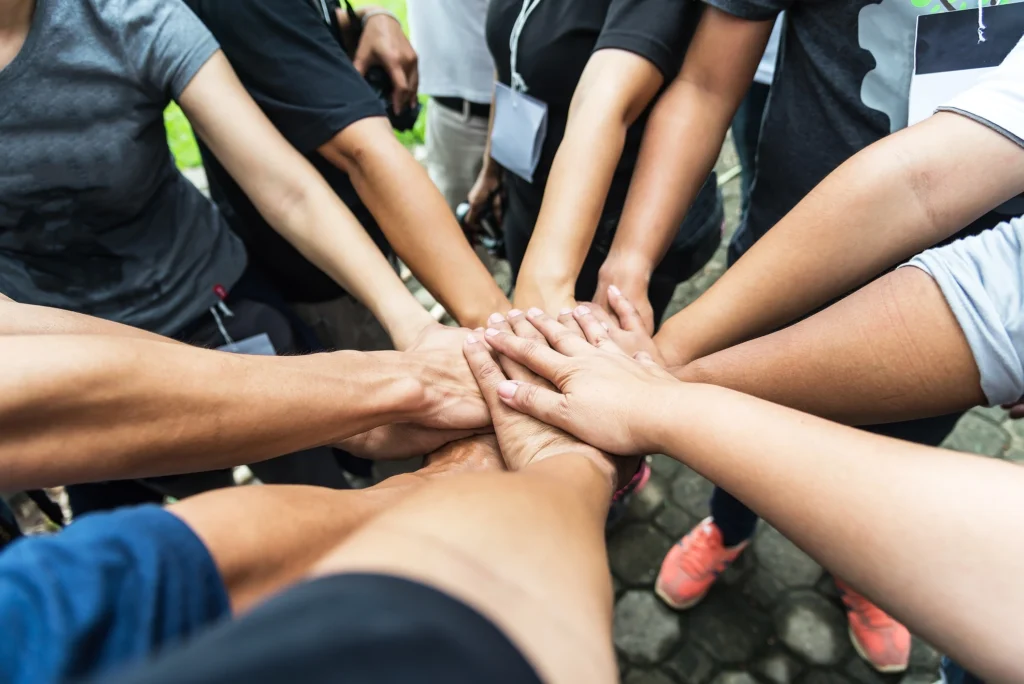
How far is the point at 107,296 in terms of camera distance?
4.05 feet

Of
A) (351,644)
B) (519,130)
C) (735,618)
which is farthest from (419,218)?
(735,618)

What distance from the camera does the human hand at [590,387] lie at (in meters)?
0.91

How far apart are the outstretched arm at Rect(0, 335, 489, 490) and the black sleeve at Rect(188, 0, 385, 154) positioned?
1.89 ft

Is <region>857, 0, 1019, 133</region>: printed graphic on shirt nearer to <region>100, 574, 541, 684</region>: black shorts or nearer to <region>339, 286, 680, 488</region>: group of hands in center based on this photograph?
<region>339, 286, 680, 488</region>: group of hands in center

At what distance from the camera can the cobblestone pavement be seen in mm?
1664

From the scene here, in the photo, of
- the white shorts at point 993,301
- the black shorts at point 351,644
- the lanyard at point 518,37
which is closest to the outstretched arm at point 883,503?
the white shorts at point 993,301

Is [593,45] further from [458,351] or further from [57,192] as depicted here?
[57,192]

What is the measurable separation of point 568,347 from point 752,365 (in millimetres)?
325

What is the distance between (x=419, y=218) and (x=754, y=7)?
0.80 metres

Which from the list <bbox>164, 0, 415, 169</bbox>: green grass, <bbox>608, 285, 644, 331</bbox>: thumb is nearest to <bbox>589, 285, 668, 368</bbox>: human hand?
<bbox>608, 285, 644, 331</bbox>: thumb

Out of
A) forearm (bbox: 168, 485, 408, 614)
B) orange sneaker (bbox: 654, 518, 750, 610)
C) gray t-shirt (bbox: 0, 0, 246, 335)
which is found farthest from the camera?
orange sneaker (bbox: 654, 518, 750, 610)

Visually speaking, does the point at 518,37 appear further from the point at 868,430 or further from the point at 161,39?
the point at 868,430

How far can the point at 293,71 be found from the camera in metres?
1.22

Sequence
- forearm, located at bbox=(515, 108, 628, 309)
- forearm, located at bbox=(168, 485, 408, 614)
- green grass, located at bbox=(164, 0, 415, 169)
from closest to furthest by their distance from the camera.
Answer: forearm, located at bbox=(168, 485, 408, 614) < forearm, located at bbox=(515, 108, 628, 309) < green grass, located at bbox=(164, 0, 415, 169)
